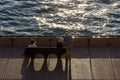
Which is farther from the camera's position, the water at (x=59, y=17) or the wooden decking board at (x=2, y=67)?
the water at (x=59, y=17)

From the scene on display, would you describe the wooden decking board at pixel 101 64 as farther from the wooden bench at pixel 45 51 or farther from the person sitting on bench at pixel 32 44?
the person sitting on bench at pixel 32 44

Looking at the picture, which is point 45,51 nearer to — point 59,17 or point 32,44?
point 32,44

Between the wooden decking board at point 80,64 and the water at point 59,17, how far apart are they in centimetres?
1278

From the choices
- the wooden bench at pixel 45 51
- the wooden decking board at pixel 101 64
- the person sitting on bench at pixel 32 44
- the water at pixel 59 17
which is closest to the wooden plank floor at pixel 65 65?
the wooden decking board at pixel 101 64

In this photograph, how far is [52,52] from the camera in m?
20.5

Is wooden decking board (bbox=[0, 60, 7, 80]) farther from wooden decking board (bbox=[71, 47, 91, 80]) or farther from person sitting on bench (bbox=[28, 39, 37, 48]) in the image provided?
wooden decking board (bbox=[71, 47, 91, 80])

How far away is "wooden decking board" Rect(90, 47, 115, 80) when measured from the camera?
64.7 feet

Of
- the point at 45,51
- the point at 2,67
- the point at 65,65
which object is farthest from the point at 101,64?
the point at 2,67

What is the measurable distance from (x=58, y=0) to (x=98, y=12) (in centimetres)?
640

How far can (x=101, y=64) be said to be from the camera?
20.9 m

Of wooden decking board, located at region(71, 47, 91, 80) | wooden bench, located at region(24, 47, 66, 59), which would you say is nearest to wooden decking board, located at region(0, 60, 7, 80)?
wooden bench, located at region(24, 47, 66, 59)

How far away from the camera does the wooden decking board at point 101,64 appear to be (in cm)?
1973

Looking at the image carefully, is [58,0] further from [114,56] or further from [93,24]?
[114,56]

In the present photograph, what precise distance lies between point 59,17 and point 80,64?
62.9 ft
